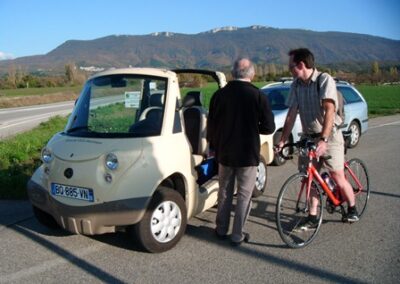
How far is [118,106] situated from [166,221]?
157 centimetres

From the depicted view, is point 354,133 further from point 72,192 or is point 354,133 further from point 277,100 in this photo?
point 72,192

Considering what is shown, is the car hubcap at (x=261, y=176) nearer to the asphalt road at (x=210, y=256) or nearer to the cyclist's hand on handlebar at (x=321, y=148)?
the asphalt road at (x=210, y=256)

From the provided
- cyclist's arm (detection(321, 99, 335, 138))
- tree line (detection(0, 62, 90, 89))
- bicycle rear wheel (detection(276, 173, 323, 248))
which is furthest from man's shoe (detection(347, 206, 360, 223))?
tree line (detection(0, 62, 90, 89))

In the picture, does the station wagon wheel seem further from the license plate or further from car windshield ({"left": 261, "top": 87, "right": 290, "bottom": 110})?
the license plate

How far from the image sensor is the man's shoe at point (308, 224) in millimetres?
4988

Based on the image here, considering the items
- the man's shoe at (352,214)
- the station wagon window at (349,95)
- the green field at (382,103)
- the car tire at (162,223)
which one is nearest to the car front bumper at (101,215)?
the car tire at (162,223)

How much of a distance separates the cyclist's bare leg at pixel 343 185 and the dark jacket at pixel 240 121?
1.01 m

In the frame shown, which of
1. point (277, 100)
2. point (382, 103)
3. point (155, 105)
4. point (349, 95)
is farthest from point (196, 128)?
point (382, 103)

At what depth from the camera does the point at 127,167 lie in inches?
172

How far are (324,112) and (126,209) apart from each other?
2.24 metres

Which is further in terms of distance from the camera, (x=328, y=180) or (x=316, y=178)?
(x=328, y=180)

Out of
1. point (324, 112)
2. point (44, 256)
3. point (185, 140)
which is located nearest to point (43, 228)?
point (44, 256)

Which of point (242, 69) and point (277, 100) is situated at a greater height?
point (242, 69)

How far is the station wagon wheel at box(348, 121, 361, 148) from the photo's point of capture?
10938mm
